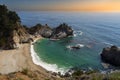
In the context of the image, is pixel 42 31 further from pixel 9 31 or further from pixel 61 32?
pixel 9 31

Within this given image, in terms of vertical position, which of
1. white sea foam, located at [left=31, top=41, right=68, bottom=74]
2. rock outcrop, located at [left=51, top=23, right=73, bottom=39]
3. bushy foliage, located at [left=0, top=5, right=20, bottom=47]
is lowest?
white sea foam, located at [left=31, top=41, right=68, bottom=74]

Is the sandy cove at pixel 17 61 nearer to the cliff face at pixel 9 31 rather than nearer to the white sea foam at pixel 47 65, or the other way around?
the white sea foam at pixel 47 65

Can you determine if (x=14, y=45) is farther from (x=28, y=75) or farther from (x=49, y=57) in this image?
(x=28, y=75)

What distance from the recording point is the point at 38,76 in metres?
21.3

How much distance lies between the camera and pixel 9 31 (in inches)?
2923

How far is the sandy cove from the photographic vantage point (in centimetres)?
5184

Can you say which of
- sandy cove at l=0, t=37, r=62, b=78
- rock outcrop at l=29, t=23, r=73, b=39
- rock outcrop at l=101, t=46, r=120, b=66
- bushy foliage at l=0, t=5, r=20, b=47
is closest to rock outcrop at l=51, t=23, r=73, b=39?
rock outcrop at l=29, t=23, r=73, b=39

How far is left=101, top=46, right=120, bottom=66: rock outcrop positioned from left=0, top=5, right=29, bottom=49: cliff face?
29.4 metres

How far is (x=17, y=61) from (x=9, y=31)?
19.3 metres

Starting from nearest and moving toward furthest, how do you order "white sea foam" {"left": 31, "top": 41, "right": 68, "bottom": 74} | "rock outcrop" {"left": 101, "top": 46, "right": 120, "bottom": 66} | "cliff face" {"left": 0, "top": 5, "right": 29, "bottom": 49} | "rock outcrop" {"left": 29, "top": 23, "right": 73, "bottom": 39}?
"white sea foam" {"left": 31, "top": 41, "right": 68, "bottom": 74}
"rock outcrop" {"left": 101, "top": 46, "right": 120, "bottom": 66}
"cliff face" {"left": 0, "top": 5, "right": 29, "bottom": 49}
"rock outcrop" {"left": 29, "top": 23, "right": 73, "bottom": 39}

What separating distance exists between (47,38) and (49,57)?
99.5 feet

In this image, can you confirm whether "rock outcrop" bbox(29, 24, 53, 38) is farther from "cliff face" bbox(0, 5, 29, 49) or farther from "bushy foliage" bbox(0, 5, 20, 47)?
"bushy foliage" bbox(0, 5, 20, 47)

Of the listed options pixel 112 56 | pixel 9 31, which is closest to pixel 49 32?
pixel 9 31

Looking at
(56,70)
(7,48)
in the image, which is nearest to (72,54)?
(56,70)
